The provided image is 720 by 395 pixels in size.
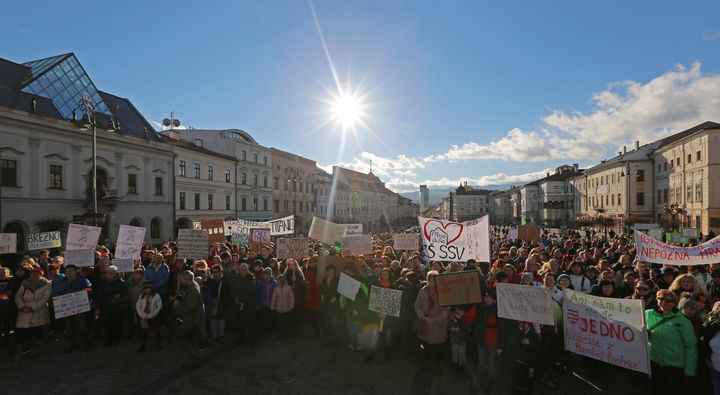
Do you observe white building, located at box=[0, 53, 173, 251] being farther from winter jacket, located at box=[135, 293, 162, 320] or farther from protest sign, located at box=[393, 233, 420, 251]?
protest sign, located at box=[393, 233, 420, 251]

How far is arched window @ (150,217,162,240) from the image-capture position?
37.4 metres

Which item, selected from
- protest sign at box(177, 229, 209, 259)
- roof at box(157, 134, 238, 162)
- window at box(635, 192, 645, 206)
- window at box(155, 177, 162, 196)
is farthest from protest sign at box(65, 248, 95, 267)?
window at box(635, 192, 645, 206)

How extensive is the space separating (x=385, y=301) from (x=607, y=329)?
142 inches

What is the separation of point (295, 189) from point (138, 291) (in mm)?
56065

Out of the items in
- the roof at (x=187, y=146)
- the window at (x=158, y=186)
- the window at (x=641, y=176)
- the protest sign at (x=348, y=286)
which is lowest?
the protest sign at (x=348, y=286)

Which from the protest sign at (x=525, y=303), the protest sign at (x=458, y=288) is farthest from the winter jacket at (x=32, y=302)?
the protest sign at (x=525, y=303)

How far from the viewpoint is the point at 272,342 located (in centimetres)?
863

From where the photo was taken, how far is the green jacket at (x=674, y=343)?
5196 mm

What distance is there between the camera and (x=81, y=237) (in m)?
11.9

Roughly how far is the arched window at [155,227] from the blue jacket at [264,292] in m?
33.1

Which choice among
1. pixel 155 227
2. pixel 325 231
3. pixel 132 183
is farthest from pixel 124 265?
pixel 155 227

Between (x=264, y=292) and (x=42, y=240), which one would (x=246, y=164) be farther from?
(x=264, y=292)

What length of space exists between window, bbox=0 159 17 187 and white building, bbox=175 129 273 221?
79.4 ft

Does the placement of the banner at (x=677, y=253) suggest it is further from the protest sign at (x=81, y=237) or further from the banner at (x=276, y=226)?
the protest sign at (x=81, y=237)
